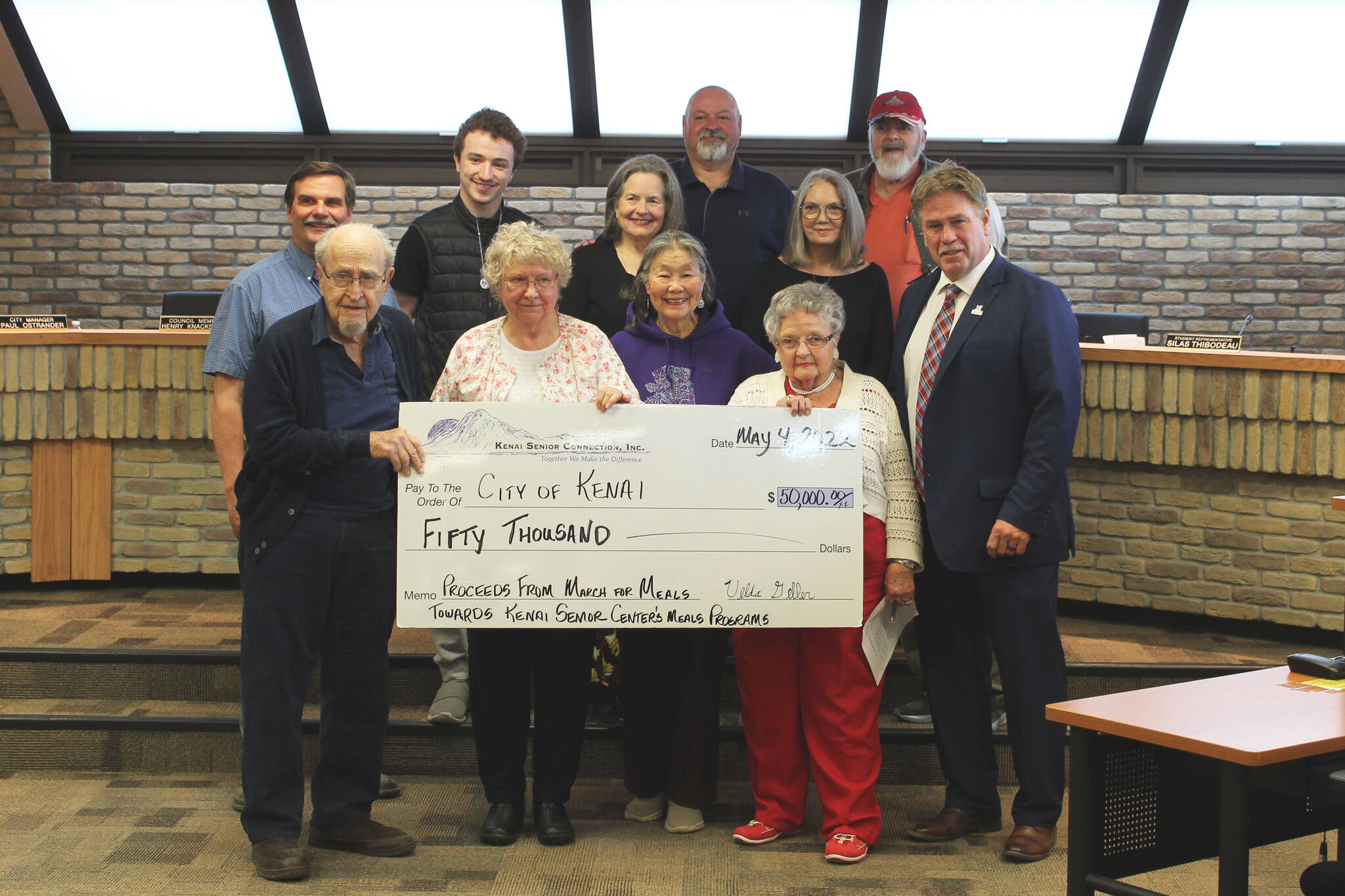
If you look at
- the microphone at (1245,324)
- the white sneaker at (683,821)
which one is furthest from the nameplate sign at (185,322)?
the microphone at (1245,324)

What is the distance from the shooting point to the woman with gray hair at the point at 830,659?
2.97 meters

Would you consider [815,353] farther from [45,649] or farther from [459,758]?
[45,649]

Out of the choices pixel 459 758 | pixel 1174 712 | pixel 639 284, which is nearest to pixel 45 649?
pixel 459 758

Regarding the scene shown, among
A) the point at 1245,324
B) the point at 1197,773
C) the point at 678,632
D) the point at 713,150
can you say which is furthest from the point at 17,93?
the point at 1197,773

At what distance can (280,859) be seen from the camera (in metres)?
2.81

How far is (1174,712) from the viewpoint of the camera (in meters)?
2.00

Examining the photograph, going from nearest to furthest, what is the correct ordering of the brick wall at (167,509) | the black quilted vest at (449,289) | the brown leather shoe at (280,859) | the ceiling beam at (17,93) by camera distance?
the brown leather shoe at (280,859) → the black quilted vest at (449,289) → the brick wall at (167,509) → the ceiling beam at (17,93)

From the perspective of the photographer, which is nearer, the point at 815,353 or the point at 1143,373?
the point at 815,353

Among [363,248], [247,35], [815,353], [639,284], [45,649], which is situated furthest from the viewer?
[247,35]

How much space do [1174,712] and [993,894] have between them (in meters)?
0.99

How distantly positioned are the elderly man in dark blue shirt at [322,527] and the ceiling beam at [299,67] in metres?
4.26

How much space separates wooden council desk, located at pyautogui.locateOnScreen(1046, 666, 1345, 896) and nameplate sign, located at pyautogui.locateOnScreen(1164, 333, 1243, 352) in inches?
103

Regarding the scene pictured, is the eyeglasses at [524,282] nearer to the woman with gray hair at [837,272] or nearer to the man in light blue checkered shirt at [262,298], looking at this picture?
the man in light blue checkered shirt at [262,298]

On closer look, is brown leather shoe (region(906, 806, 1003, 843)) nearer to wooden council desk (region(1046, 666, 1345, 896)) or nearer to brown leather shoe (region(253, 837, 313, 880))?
wooden council desk (region(1046, 666, 1345, 896))
